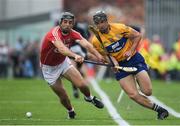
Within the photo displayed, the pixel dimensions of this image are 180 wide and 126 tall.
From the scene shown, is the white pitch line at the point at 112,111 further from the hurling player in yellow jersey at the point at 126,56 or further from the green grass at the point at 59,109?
the hurling player in yellow jersey at the point at 126,56

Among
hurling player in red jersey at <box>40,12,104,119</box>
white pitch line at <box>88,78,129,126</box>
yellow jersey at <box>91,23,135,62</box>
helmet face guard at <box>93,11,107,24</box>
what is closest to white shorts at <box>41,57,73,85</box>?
hurling player in red jersey at <box>40,12,104,119</box>

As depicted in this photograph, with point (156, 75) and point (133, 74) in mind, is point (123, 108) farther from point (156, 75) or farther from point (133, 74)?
point (156, 75)

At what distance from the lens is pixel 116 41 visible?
17.0 meters

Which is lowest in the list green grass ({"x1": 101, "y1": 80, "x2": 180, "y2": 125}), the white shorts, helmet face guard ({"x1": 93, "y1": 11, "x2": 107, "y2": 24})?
green grass ({"x1": 101, "y1": 80, "x2": 180, "y2": 125})

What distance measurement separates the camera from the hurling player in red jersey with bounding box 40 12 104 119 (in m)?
16.5

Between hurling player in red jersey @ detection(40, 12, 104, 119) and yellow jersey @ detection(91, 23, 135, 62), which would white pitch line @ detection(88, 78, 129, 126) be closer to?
hurling player in red jersey @ detection(40, 12, 104, 119)

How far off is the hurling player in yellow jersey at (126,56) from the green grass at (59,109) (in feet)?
1.79

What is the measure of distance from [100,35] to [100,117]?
173 cm

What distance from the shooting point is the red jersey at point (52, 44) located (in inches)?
653

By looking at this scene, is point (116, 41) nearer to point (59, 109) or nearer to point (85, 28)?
point (59, 109)

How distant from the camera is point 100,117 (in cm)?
1727

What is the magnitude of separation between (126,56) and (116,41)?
37cm

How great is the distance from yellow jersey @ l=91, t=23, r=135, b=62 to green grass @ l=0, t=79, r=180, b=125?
4.41ft

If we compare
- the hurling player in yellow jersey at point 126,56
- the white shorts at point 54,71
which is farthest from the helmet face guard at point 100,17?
the white shorts at point 54,71
